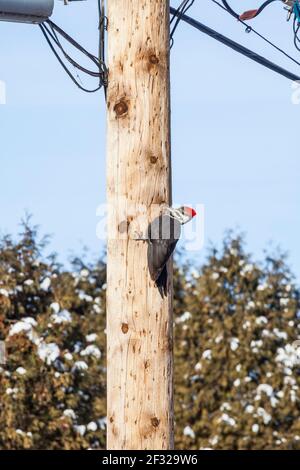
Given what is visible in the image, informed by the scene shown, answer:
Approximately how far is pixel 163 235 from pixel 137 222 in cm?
24

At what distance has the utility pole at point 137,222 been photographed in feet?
25.6

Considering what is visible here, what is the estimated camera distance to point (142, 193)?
7.95 meters

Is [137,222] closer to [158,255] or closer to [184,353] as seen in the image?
[158,255]

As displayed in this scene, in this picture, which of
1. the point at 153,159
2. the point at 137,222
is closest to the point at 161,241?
the point at 137,222

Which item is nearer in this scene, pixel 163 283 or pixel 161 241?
pixel 161 241

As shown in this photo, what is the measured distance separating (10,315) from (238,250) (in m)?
6.03

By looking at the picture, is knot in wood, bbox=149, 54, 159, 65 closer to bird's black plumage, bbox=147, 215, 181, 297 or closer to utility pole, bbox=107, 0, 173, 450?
utility pole, bbox=107, 0, 173, 450

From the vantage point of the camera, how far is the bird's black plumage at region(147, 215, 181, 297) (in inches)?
306

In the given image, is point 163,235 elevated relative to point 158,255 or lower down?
elevated

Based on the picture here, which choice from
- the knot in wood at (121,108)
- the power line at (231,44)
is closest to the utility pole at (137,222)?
the knot in wood at (121,108)

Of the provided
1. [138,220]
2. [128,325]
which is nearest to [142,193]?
[138,220]

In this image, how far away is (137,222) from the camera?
7.94 m

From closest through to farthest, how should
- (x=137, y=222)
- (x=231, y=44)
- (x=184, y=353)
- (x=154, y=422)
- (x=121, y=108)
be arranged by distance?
(x=154, y=422)
(x=137, y=222)
(x=121, y=108)
(x=231, y=44)
(x=184, y=353)

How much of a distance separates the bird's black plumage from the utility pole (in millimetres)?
62
